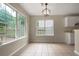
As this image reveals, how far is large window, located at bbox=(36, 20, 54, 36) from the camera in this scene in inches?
426

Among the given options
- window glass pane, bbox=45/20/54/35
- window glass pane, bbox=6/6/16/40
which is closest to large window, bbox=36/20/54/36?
window glass pane, bbox=45/20/54/35

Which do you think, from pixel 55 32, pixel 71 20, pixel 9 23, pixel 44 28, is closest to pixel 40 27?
pixel 44 28

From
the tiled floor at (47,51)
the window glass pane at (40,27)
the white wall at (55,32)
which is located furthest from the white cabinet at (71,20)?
the tiled floor at (47,51)

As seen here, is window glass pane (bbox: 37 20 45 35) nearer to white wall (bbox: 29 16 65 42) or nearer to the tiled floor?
white wall (bbox: 29 16 65 42)

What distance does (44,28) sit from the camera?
1086cm

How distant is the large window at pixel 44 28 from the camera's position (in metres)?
10.8

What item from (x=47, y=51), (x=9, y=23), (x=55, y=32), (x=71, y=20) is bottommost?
(x=47, y=51)

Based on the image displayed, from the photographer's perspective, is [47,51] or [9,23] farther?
[47,51]

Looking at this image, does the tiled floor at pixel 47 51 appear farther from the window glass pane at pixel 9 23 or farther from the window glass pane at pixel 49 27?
the window glass pane at pixel 49 27

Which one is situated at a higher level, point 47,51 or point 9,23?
point 9,23

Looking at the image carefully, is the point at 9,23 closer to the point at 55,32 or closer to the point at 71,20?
the point at 71,20

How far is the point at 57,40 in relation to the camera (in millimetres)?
10719

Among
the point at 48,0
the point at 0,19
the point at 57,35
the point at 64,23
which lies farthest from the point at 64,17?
the point at 48,0

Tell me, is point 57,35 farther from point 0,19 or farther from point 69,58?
point 69,58
